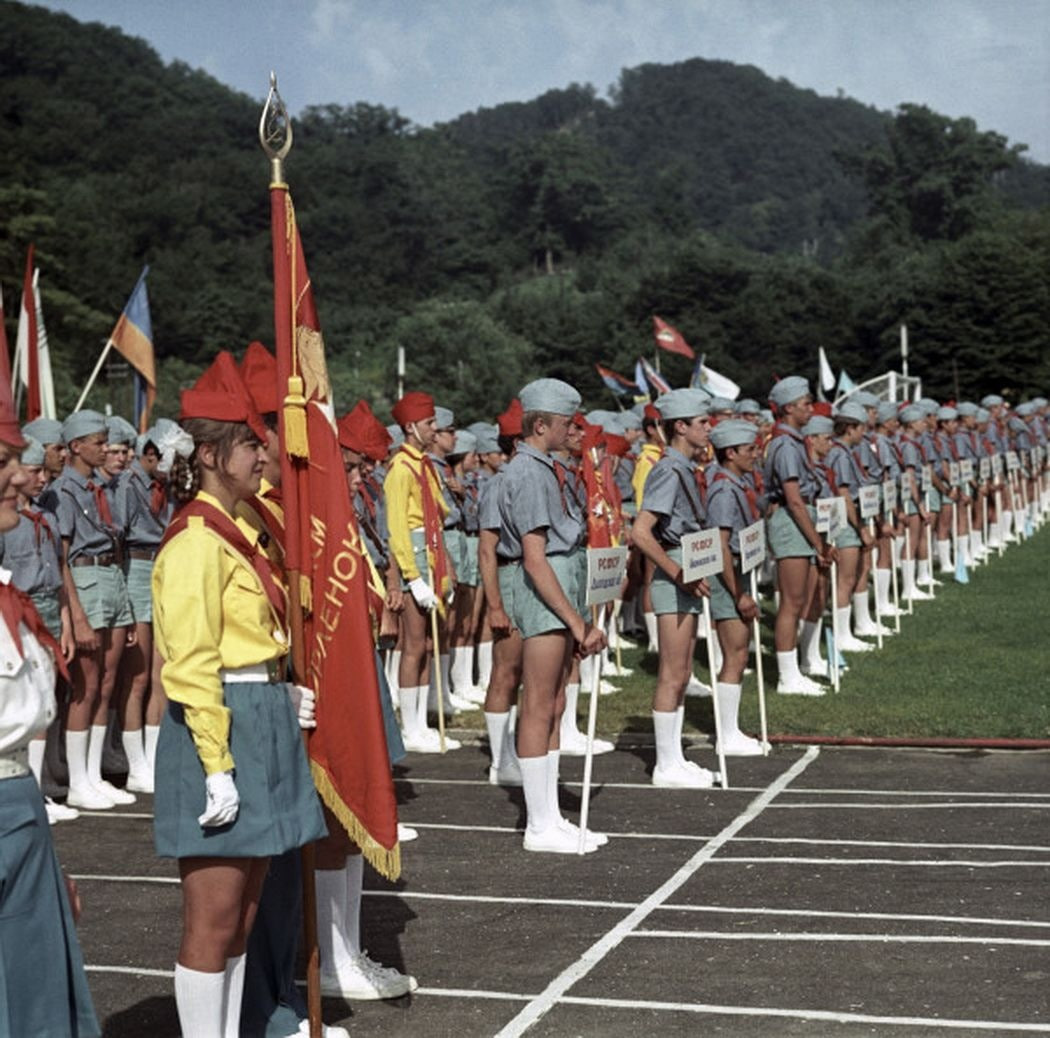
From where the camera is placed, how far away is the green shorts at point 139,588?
11.9 metres

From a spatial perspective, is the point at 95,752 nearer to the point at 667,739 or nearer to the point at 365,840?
the point at 667,739

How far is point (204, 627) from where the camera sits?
5398 millimetres

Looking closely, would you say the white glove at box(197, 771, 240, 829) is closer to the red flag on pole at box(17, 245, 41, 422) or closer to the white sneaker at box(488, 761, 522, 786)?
the white sneaker at box(488, 761, 522, 786)

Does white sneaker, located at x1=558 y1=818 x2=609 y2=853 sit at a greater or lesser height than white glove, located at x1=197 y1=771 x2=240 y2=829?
lesser

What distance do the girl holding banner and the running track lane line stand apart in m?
0.69

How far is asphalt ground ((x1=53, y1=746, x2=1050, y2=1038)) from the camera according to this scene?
6.74m

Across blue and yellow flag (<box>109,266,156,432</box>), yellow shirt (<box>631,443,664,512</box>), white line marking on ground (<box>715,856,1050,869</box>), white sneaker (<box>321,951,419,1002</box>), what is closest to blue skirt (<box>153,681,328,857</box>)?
white sneaker (<box>321,951,419,1002</box>)

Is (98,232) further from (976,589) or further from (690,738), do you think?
(690,738)

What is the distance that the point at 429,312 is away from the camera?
86438mm

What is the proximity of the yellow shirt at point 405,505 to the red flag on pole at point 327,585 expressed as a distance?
6.88 metres

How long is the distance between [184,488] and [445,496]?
9.16m

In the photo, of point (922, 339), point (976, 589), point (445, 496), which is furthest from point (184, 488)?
point (922, 339)

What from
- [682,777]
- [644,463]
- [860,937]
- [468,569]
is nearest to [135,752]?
[682,777]

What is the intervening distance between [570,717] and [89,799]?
12.1 ft
